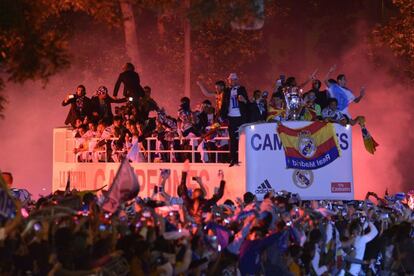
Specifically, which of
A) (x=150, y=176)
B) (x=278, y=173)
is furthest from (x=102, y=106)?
(x=278, y=173)

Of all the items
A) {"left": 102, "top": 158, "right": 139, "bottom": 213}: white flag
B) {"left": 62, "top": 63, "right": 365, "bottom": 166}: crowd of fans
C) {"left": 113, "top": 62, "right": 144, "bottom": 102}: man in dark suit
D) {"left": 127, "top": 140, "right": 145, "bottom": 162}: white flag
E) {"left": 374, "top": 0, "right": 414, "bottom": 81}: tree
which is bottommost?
{"left": 102, "top": 158, "right": 139, "bottom": 213}: white flag

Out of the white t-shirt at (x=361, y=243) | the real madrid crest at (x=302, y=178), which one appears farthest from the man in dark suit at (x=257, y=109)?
the white t-shirt at (x=361, y=243)

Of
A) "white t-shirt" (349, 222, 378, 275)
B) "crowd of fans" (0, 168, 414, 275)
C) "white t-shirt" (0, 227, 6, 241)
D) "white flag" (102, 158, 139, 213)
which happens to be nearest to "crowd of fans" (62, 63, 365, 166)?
"crowd of fans" (0, 168, 414, 275)

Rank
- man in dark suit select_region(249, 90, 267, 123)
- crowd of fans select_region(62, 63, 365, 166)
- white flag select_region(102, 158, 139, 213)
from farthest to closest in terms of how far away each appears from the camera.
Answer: man in dark suit select_region(249, 90, 267, 123) < crowd of fans select_region(62, 63, 365, 166) < white flag select_region(102, 158, 139, 213)

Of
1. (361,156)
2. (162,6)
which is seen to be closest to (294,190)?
(162,6)

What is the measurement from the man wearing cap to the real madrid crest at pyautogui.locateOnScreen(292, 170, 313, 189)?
3.40ft

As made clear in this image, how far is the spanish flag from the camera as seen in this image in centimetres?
1883

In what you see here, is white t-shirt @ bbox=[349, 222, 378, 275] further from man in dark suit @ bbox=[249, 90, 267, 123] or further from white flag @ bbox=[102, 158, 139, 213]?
man in dark suit @ bbox=[249, 90, 267, 123]

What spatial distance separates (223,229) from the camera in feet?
41.9

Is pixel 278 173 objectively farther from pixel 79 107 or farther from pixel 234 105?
pixel 79 107

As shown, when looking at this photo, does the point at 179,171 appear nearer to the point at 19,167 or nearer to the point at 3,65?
the point at 3,65

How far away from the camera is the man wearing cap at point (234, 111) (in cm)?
1903

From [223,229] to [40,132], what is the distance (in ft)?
78.6

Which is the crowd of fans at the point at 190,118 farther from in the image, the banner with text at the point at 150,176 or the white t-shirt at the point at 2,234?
the white t-shirt at the point at 2,234
